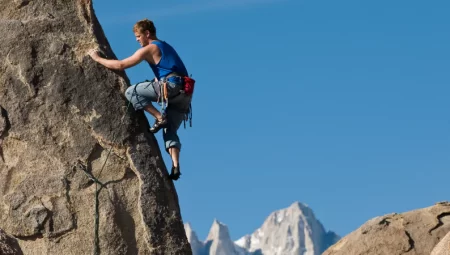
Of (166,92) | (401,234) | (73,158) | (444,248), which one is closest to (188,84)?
(166,92)

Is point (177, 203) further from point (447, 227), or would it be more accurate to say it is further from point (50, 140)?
point (447, 227)

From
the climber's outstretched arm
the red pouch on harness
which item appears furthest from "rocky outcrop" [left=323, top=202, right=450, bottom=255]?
the climber's outstretched arm

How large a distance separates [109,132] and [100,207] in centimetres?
101

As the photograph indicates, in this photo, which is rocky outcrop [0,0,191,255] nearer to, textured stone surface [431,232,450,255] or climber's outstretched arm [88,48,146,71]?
climber's outstretched arm [88,48,146,71]

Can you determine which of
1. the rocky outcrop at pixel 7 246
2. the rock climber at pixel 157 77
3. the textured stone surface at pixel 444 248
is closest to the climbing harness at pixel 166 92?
the rock climber at pixel 157 77

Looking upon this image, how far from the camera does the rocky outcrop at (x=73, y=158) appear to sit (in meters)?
17.1

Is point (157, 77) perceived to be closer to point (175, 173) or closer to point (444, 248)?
point (175, 173)

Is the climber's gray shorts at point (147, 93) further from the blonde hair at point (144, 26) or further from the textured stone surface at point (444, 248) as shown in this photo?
the textured stone surface at point (444, 248)

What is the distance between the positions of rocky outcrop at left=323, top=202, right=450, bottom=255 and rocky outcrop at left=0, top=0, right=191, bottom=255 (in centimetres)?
619

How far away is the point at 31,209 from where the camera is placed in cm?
1717

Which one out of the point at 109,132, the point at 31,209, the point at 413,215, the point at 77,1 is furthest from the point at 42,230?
the point at 413,215

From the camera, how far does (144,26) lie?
17438 mm

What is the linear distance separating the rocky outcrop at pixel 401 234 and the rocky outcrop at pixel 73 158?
6187 mm

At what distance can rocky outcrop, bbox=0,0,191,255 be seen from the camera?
17.1 meters
